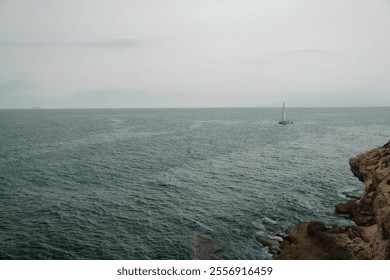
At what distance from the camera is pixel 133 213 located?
32656mm

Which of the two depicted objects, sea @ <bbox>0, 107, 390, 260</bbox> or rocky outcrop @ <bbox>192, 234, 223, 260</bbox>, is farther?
sea @ <bbox>0, 107, 390, 260</bbox>

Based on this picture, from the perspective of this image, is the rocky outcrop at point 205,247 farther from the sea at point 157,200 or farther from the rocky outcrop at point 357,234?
the rocky outcrop at point 357,234

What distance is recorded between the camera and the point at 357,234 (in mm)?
24875

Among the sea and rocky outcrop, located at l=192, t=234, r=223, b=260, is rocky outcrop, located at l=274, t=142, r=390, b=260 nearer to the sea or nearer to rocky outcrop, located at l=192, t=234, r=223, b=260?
the sea

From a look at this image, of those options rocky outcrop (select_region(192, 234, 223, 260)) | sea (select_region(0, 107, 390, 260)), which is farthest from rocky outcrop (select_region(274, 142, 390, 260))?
rocky outcrop (select_region(192, 234, 223, 260))

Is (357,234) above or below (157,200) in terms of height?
above

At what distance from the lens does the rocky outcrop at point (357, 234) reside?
71.3 ft

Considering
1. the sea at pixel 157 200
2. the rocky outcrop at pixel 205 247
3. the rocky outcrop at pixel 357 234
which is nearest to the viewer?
the rocky outcrop at pixel 357 234

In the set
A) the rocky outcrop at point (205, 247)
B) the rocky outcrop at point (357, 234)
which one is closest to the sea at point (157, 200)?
the rocky outcrop at point (205, 247)

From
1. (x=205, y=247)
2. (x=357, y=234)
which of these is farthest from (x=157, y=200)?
(x=357, y=234)

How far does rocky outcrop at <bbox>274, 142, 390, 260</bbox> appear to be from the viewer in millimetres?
21719

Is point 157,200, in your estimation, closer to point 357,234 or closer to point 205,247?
point 205,247

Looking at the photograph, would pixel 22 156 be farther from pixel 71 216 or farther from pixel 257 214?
pixel 257 214
